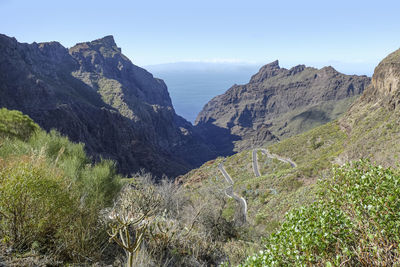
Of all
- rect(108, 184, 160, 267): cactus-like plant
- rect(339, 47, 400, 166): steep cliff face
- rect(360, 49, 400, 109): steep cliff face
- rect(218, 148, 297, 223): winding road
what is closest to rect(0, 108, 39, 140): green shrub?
rect(108, 184, 160, 267): cactus-like plant

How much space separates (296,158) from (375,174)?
5904cm

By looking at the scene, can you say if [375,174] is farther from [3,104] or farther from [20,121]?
[3,104]

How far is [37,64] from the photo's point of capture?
12475 centimetres

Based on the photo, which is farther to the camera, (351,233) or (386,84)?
(386,84)

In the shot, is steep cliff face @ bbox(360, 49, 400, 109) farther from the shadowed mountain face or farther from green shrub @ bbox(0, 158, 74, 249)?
the shadowed mountain face

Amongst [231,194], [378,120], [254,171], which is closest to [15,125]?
[231,194]

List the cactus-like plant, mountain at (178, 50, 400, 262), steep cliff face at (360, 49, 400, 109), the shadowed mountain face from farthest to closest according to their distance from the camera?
the shadowed mountain face
steep cliff face at (360, 49, 400, 109)
mountain at (178, 50, 400, 262)
the cactus-like plant

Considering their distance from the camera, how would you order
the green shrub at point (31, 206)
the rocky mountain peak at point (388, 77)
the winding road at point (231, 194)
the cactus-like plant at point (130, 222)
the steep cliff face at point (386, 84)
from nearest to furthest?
the cactus-like plant at point (130, 222), the green shrub at point (31, 206), the winding road at point (231, 194), the steep cliff face at point (386, 84), the rocky mountain peak at point (388, 77)

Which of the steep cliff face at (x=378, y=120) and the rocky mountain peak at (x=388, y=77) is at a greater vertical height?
the rocky mountain peak at (x=388, y=77)

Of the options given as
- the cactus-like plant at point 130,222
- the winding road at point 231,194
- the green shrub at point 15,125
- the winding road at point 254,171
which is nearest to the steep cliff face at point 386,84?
the winding road at point 254,171

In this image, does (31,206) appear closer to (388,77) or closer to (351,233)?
(351,233)

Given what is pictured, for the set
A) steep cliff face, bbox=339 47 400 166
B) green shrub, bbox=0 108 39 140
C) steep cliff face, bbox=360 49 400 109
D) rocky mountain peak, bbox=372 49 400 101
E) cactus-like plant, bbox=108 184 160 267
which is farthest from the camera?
rocky mountain peak, bbox=372 49 400 101

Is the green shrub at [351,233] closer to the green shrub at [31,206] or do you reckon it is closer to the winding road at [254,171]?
the green shrub at [31,206]

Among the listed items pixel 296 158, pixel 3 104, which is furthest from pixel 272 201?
pixel 3 104
